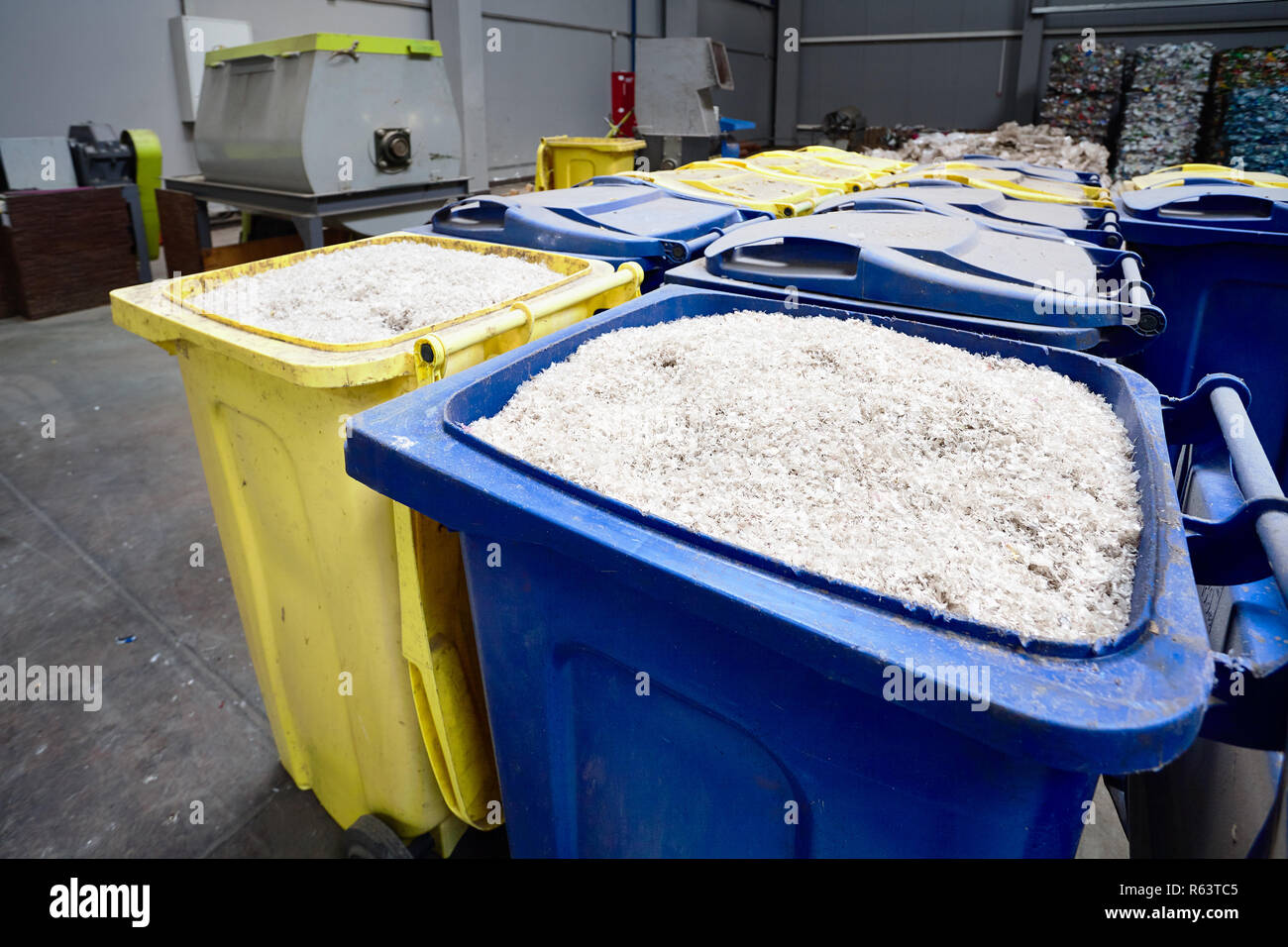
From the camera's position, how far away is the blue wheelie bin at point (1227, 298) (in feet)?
5.75

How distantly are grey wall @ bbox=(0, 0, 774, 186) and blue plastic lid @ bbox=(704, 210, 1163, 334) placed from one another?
19.0 feet

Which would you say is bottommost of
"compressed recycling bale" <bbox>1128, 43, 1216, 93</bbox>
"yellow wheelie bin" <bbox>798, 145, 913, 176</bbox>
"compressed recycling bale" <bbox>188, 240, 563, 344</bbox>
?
"compressed recycling bale" <bbox>188, 240, 563, 344</bbox>

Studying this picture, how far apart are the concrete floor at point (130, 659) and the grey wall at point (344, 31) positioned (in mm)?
3014

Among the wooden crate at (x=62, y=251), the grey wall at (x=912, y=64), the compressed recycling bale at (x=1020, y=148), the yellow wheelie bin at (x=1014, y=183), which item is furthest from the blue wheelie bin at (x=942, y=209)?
the grey wall at (x=912, y=64)

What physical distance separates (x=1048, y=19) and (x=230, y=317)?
37.3 feet

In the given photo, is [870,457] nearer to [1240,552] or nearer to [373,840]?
[1240,552]

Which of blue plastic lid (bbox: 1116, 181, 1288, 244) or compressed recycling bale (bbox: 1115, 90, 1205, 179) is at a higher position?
compressed recycling bale (bbox: 1115, 90, 1205, 179)

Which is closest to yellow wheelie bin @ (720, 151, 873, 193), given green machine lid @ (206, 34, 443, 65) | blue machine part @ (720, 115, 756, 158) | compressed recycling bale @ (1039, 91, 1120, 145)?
green machine lid @ (206, 34, 443, 65)

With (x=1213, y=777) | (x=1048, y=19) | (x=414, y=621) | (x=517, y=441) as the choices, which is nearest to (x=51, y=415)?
Answer: (x=414, y=621)

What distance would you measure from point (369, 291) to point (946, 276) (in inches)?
38.7

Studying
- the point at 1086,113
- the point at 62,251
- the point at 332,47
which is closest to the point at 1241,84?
the point at 1086,113

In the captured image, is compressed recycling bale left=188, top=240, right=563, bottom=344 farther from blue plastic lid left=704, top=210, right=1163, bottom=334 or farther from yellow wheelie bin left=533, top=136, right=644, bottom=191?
yellow wheelie bin left=533, top=136, right=644, bottom=191

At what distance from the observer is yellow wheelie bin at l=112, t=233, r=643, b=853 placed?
102cm

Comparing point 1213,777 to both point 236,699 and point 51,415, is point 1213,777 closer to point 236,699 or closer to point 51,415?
point 236,699
